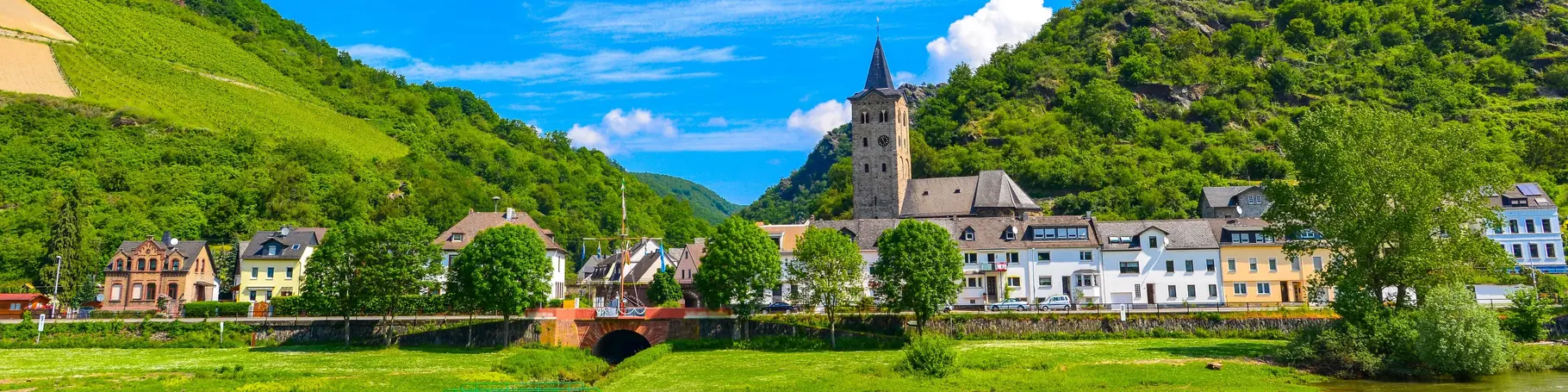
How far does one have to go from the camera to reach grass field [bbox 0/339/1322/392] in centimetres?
3991

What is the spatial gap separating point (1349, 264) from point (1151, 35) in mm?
155195

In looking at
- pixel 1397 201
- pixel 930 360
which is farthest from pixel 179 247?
pixel 1397 201

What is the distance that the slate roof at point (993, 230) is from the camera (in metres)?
74.9

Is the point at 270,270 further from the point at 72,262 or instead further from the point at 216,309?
the point at 216,309

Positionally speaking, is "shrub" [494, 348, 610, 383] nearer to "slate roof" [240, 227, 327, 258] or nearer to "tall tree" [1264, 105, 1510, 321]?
"tall tree" [1264, 105, 1510, 321]

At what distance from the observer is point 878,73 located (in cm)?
11606

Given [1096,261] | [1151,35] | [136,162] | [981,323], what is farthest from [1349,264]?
[1151,35]

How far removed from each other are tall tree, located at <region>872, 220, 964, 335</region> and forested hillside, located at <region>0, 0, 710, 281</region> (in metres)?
66.3

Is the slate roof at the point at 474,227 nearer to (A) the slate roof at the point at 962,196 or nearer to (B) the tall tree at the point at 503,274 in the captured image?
(B) the tall tree at the point at 503,274

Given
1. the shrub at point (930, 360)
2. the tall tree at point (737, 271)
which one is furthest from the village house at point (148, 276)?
the shrub at point (930, 360)

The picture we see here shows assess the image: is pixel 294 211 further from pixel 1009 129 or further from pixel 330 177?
pixel 1009 129

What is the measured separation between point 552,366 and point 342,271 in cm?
2019

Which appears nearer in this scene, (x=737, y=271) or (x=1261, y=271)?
(x=737, y=271)

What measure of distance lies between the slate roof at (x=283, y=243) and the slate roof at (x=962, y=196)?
56.5 meters
